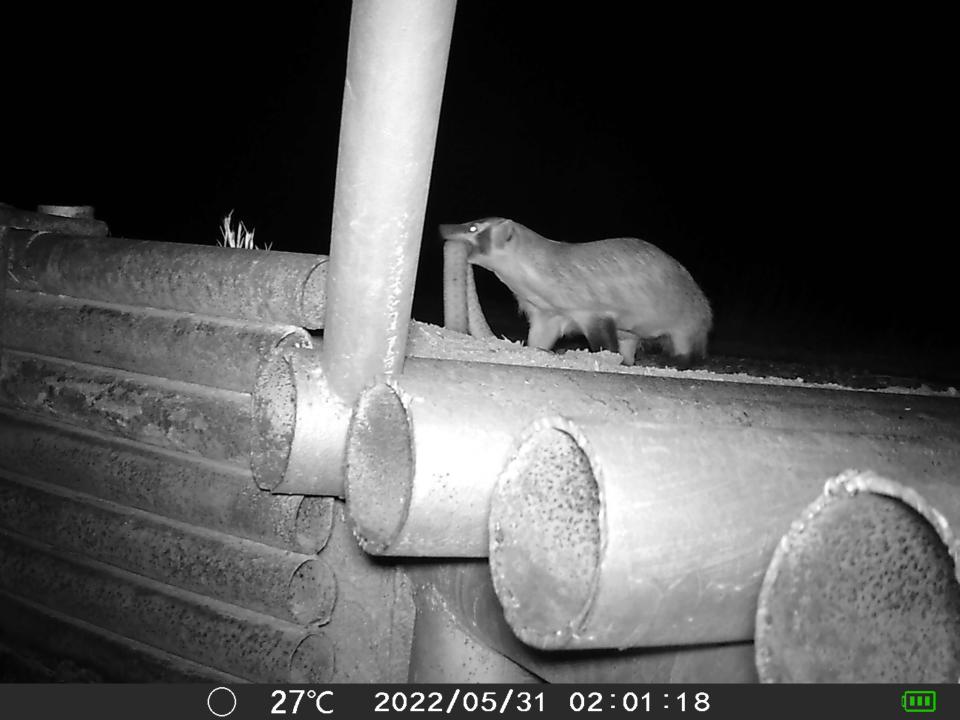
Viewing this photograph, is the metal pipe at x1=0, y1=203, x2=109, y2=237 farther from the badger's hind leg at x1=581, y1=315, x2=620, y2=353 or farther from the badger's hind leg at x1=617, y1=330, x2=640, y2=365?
the badger's hind leg at x1=617, y1=330, x2=640, y2=365

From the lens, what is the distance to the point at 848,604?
1408 mm

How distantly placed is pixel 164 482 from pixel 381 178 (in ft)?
5.62

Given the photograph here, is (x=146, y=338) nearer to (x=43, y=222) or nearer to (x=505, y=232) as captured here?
(x=43, y=222)

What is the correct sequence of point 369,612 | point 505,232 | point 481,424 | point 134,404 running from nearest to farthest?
point 481,424 → point 369,612 → point 134,404 → point 505,232

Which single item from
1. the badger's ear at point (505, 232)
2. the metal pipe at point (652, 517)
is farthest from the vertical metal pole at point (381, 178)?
the badger's ear at point (505, 232)

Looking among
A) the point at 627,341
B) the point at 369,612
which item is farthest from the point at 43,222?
the point at 627,341

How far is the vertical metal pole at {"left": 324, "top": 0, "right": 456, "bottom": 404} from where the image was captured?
1.81 meters

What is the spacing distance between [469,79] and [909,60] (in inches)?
238

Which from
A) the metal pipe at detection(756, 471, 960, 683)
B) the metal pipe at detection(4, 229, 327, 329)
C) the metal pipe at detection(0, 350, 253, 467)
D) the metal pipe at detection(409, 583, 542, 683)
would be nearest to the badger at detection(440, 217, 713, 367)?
the metal pipe at detection(4, 229, 327, 329)

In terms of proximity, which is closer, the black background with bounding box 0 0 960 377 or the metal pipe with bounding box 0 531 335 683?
the metal pipe with bounding box 0 531 335 683

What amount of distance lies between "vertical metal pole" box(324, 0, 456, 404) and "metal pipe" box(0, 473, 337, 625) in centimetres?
94

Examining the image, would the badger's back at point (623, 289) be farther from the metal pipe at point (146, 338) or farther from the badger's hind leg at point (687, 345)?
the metal pipe at point (146, 338)

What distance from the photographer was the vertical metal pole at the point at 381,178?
1.81 metres

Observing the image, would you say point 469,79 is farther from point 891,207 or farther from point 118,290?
point 118,290
